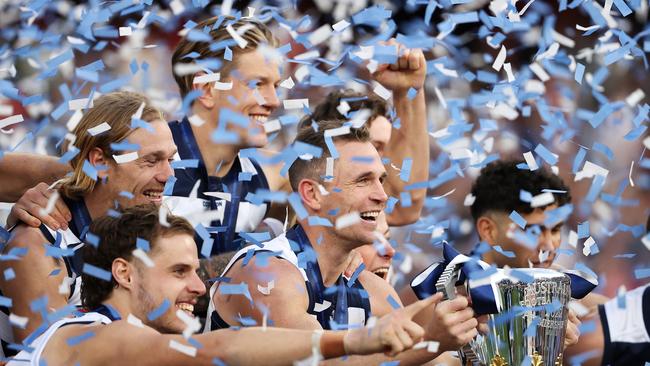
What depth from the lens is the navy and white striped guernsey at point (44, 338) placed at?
12.7 ft

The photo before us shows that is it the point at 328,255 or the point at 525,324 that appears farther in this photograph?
the point at 328,255

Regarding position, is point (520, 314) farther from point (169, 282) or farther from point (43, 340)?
point (43, 340)

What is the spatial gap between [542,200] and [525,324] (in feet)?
5.14

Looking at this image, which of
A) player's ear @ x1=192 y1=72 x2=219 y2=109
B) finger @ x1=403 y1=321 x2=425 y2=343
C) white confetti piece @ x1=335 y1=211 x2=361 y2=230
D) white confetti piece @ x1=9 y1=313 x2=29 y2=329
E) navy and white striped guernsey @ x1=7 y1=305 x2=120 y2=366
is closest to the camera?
finger @ x1=403 y1=321 x2=425 y2=343

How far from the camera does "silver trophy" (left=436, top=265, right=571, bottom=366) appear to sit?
4.04 meters

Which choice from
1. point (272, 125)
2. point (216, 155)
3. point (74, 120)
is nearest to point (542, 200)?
point (272, 125)

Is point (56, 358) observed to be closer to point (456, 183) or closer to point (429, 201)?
point (429, 201)

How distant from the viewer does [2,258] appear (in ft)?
14.2

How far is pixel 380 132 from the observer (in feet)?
17.5

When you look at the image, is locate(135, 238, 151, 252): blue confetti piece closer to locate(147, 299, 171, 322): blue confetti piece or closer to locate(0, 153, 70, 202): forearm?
locate(147, 299, 171, 322): blue confetti piece

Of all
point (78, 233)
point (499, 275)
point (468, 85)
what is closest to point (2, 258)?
point (78, 233)

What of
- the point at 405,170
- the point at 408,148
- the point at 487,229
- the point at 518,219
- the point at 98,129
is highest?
the point at 98,129

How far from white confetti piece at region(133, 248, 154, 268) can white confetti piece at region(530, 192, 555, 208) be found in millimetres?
1980

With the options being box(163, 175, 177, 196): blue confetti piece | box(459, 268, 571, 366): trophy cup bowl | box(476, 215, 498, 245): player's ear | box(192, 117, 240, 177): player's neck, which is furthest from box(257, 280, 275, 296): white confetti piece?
box(476, 215, 498, 245): player's ear
